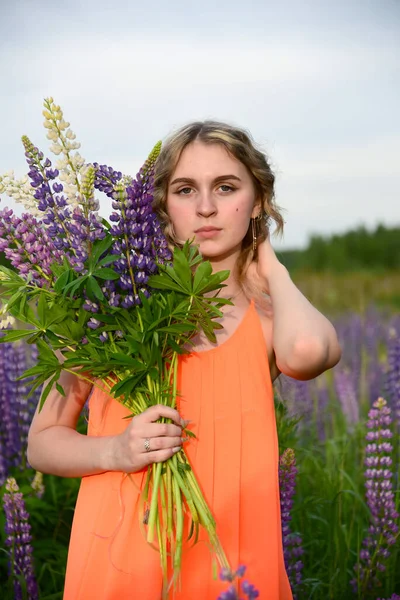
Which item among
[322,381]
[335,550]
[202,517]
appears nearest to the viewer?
[202,517]

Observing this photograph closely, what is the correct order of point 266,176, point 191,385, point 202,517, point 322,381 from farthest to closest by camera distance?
point 322,381
point 266,176
point 191,385
point 202,517

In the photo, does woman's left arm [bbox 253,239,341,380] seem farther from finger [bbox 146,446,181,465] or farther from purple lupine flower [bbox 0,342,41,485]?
purple lupine flower [bbox 0,342,41,485]

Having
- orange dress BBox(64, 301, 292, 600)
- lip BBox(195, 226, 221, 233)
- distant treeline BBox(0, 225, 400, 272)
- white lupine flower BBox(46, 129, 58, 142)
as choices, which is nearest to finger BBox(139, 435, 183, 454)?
orange dress BBox(64, 301, 292, 600)

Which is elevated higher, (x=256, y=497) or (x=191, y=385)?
(x=191, y=385)

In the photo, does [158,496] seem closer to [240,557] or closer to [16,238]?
[240,557]

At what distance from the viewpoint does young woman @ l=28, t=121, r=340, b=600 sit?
6.10 feet

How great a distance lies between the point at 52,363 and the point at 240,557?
2.34 ft

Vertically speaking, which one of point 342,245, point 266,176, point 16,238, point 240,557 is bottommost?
point 240,557

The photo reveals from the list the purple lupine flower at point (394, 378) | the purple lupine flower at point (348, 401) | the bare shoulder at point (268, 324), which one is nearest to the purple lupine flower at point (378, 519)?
the bare shoulder at point (268, 324)

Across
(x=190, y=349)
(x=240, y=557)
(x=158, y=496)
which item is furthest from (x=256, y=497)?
(x=190, y=349)

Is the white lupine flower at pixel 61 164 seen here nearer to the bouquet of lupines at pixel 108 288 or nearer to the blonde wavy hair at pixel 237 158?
the bouquet of lupines at pixel 108 288

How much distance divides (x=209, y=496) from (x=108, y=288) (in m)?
0.62

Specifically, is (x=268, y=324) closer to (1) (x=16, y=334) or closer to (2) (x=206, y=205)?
(2) (x=206, y=205)

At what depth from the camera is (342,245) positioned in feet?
67.5
